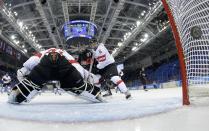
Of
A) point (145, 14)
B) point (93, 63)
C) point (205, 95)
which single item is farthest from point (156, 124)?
point (145, 14)

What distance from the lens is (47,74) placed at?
3.67 metres

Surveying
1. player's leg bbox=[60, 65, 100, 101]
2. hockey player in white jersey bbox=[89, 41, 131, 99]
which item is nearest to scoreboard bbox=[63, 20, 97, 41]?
hockey player in white jersey bbox=[89, 41, 131, 99]

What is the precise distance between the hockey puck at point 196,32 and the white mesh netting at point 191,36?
5 centimetres

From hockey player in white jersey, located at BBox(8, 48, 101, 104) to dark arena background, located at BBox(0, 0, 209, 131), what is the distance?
0.69 feet

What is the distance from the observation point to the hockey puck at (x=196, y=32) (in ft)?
9.20

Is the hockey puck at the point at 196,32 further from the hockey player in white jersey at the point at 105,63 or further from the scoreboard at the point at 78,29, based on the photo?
the scoreboard at the point at 78,29

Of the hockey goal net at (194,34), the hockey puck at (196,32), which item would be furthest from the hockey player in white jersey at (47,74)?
the hockey puck at (196,32)

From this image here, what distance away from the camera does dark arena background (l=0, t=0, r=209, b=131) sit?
6.21ft

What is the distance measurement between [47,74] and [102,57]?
3.90 feet

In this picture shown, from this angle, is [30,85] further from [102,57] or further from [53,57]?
[102,57]

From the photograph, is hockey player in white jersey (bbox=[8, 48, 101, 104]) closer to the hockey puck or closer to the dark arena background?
the dark arena background

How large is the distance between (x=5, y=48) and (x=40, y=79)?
64.8 feet

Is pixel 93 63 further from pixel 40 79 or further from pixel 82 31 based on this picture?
pixel 82 31

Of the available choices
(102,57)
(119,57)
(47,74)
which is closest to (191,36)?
(47,74)
